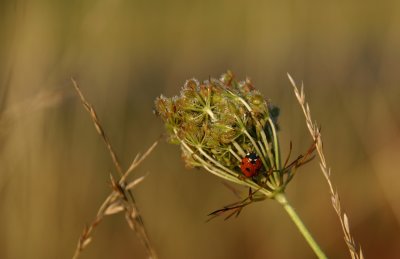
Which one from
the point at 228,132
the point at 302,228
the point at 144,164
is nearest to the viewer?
the point at 302,228

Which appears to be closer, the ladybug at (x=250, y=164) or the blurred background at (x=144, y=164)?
the ladybug at (x=250, y=164)

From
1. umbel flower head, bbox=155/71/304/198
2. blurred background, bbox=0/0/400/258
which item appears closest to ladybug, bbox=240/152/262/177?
umbel flower head, bbox=155/71/304/198

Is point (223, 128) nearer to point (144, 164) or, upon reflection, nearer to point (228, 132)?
point (228, 132)

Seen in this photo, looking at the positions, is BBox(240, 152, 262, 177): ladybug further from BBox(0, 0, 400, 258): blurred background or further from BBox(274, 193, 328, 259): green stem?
BBox(0, 0, 400, 258): blurred background

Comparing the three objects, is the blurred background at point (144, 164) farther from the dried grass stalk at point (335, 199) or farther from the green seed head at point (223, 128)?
the dried grass stalk at point (335, 199)

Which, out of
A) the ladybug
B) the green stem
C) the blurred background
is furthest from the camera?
the blurred background

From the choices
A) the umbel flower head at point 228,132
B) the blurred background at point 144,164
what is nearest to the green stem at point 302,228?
the umbel flower head at point 228,132

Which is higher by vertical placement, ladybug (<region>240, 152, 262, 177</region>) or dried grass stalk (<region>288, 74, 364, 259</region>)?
ladybug (<region>240, 152, 262, 177</region>)

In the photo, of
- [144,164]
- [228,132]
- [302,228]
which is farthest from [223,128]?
[144,164]
